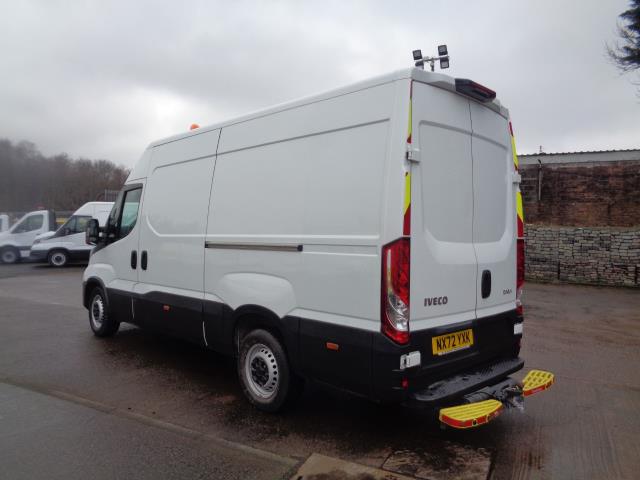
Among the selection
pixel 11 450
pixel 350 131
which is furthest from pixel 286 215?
pixel 11 450

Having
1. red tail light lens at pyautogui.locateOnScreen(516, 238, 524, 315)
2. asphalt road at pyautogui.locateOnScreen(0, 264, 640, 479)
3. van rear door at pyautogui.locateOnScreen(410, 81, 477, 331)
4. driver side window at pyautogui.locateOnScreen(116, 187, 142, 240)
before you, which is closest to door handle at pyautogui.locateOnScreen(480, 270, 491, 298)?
van rear door at pyautogui.locateOnScreen(410, 81, 477, 331)

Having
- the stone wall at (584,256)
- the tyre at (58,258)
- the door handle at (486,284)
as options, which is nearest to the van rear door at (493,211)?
the door handle at (486,284)

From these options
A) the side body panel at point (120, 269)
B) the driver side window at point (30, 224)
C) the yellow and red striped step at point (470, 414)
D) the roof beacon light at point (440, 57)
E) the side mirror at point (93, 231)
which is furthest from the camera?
the driver side window at point (30, 224)

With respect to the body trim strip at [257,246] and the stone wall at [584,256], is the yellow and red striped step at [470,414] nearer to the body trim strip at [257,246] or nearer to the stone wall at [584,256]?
the body trim strip at [257,246]

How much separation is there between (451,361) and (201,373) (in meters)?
3.09

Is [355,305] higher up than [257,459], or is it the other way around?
[355,305]

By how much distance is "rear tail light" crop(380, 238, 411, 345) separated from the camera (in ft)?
10.9

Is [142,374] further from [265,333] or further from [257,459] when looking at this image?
[257,459]

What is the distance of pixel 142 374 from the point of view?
18.3ft

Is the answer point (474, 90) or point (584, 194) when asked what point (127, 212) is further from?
point (584, 194)

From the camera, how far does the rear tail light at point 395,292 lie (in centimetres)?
331

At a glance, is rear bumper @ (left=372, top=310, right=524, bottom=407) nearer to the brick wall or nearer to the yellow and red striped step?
the yellow and red striped step

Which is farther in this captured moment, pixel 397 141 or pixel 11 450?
pixel 11 450

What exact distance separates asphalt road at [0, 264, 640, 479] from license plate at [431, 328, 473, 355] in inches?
28.7
